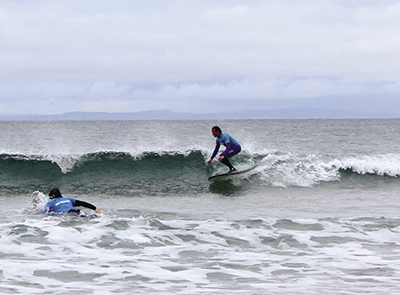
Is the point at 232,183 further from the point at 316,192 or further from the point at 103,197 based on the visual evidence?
the point at 103,197

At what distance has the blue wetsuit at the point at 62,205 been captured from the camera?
984 centimetres

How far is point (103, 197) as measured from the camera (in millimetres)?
13352

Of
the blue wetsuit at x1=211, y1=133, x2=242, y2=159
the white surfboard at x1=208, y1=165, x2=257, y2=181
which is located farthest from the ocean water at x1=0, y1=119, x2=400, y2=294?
the blue wetsuit at x1=211, y1=133, x2=242, y2=159

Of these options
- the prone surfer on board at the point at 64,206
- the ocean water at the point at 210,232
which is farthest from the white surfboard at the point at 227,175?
the prone surfer on board at the point at 64,206

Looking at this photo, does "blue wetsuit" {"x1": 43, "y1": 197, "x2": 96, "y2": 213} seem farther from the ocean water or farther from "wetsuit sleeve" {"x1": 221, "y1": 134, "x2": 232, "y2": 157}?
"wetsuit sleeve" {"x1": 221, "y1": 134, "x2": 232, "y2": 157}

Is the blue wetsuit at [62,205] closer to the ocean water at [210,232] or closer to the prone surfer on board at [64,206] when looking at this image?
the prone surfer on board at [64,206]

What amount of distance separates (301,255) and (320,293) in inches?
75.0

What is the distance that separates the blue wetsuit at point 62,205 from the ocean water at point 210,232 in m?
0.23

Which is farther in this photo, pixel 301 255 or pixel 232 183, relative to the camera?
pixel 232 183

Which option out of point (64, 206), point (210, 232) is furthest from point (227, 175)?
point (210, 232)

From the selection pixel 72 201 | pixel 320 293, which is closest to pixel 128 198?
pixel 72 201

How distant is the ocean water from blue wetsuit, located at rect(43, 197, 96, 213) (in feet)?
0.77

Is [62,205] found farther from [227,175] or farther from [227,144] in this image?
[227,175]

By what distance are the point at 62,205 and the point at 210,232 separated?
356 centimetres
